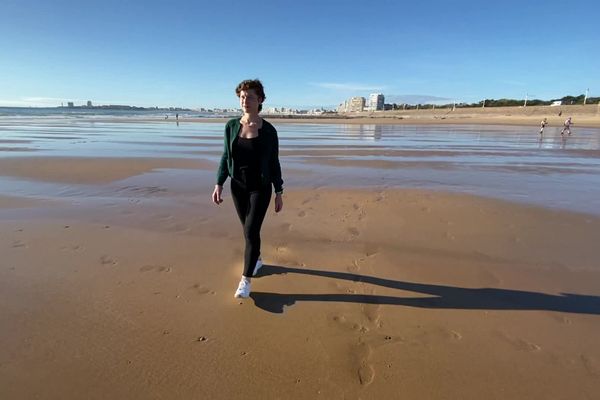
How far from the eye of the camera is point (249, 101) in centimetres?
335

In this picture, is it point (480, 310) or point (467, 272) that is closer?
point (480, 310)

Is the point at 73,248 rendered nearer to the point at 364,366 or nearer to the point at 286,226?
the point at 286,226

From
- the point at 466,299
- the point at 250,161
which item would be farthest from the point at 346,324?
the point at 250,161

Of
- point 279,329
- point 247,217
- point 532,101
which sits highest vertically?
point 532,101

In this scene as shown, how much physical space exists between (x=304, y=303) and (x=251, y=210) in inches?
41.8

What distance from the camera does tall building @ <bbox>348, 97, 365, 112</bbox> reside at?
161 meters

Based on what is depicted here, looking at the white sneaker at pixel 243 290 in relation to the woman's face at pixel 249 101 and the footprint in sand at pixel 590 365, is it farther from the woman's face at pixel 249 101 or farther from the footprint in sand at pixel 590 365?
the footprint in sand at pixel 590 365

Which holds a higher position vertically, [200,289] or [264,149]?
[264,149]

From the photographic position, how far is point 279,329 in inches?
119

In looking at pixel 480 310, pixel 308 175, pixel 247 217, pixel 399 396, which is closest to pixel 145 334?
pixel 247 217

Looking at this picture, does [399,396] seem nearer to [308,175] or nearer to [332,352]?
[332,352]

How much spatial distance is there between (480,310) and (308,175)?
23.2 ft

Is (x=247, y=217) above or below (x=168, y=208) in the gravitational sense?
above

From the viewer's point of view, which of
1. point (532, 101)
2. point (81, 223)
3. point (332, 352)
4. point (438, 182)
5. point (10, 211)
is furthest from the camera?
point (532, 101)
